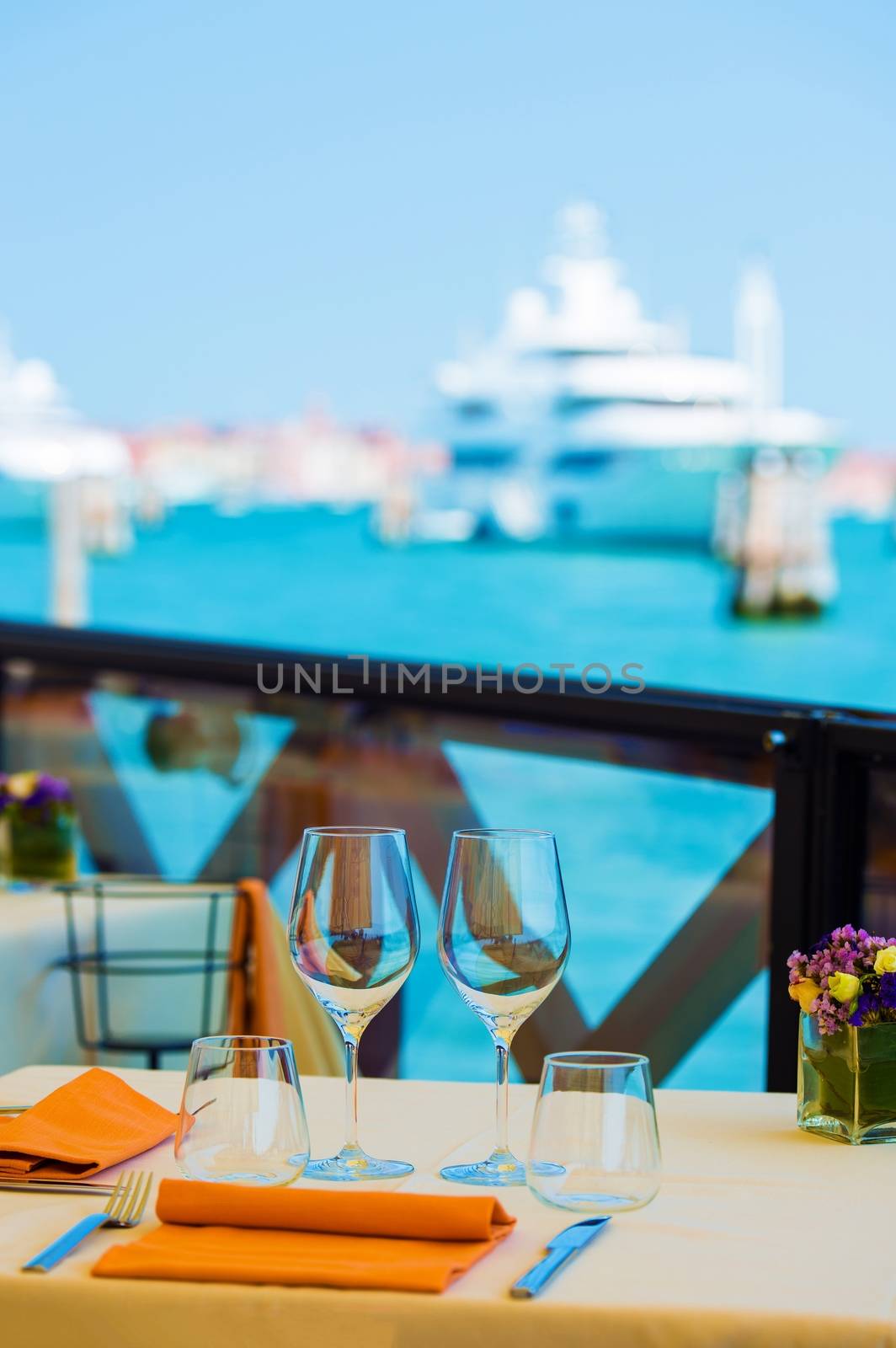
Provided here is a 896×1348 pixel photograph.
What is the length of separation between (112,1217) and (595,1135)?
267 mm

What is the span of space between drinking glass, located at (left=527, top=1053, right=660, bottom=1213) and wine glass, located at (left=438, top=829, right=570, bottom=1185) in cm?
7

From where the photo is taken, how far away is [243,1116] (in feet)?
3.01

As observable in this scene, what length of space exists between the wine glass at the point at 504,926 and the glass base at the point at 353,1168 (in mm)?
33

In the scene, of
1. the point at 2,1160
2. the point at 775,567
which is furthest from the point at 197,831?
the point at 775,567

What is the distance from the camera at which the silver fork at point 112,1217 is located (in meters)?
0.83

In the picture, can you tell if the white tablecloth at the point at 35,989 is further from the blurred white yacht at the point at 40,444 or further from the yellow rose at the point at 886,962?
the blurred white yacht at the point at 40,444

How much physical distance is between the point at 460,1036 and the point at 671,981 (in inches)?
18.6

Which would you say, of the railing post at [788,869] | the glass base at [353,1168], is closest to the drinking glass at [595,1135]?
the glass base at [353,1168]

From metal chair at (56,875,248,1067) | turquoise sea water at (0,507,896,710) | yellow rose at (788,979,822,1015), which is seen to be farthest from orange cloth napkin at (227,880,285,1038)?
turquoise sea water at (0,507,896,710)

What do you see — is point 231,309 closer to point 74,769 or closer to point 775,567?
point 775,567

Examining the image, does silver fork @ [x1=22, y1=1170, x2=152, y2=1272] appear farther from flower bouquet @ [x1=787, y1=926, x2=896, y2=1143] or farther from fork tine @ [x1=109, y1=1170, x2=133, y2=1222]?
flower bouquet @ [x1=787, y1=926, x2=896, y2=1143]

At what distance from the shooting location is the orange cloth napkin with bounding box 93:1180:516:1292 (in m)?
0.81

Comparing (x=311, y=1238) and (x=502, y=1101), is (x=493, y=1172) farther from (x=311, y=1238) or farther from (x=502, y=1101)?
(x=311, y=1238)

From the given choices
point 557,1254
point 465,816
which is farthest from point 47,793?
point 557,1254
